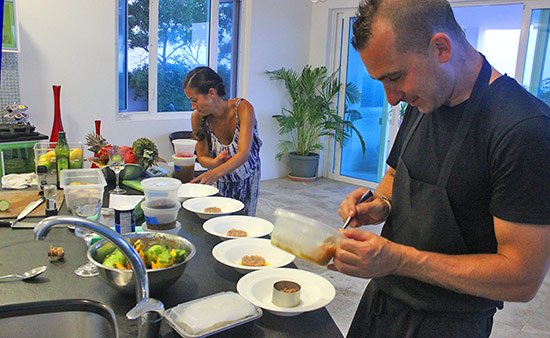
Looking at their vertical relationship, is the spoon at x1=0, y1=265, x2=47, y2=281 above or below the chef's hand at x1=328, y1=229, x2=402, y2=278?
below

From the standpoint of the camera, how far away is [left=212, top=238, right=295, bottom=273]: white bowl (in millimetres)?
1606

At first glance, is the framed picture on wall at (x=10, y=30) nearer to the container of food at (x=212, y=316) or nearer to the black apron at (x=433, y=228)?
the container of food at (x=212, y=316)

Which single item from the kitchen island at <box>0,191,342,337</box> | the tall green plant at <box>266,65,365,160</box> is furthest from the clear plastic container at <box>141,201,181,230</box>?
the tall green plant at <box>266,65,365,160</box>

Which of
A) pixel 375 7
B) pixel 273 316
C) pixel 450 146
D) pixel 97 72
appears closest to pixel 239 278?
pixel 273 316

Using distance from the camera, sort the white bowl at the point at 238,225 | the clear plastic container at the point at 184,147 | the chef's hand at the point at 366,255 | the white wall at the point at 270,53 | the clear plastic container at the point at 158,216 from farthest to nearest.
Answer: the white wall at the point at 270,53
the clear plastic container at the point at 184,147
the white bowl at the point at 238,225
the clear plastic container at the point at 158,216
the chef's hand at the point at 366,255

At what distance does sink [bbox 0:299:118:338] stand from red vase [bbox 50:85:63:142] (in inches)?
124

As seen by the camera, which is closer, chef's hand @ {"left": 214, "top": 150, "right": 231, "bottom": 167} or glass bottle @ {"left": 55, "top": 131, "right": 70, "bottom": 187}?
glass bottle @ {"left": 55, "top": 131, "right": 70, "bottom": 187}

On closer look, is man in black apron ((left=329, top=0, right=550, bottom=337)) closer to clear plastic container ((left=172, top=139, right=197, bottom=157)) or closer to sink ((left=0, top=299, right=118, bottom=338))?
sink ((left=0, top=299, right=118, bottom=338))

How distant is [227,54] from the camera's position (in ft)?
20.6

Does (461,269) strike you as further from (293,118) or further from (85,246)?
(293,118)

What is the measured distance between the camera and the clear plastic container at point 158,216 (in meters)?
1.75

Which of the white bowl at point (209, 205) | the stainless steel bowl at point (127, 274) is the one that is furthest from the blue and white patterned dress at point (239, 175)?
the stainless steel bowl at point (127, 274)

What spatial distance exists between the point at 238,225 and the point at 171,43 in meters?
4.16

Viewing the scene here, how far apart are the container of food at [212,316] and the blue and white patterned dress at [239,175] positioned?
1728 millimetres
